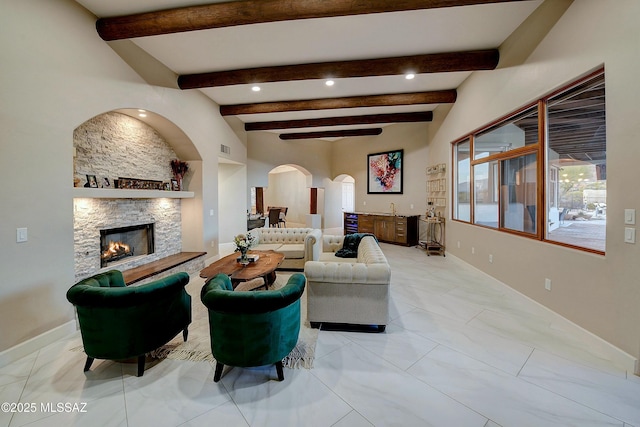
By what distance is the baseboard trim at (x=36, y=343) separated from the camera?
2.25 m

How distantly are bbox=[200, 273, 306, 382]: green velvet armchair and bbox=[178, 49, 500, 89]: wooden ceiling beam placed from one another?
351cm

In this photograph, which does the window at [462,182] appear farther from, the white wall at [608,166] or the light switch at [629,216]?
the light switch at [629,216]

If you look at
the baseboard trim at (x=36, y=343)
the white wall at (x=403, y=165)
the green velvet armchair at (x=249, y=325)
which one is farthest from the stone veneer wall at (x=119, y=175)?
the white wall at (x=403, y=165)

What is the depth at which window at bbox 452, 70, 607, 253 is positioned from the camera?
2553 millimetres

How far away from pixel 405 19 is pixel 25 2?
3.76m

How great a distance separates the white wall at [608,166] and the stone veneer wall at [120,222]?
5.57 metres

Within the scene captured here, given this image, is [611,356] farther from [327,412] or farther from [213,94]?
[213,94]

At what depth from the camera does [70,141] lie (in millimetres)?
2758

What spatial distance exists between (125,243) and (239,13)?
11.9 ft

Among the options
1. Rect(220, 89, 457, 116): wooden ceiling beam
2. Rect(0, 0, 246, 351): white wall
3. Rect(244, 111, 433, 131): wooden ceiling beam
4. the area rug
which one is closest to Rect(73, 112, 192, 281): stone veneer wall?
Rect(0, 0, 246, 351): white wall

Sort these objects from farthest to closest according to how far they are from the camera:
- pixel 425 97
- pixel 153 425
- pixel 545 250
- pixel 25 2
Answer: pixel 425 97 < pixel 545 250 < pixel 25 2 < pixel 153 425

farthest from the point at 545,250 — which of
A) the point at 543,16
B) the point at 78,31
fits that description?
the point at 78,31

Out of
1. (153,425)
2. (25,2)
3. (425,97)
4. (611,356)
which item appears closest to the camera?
(153,425)

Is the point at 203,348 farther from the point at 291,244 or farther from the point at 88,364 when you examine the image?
the point at 291,244
